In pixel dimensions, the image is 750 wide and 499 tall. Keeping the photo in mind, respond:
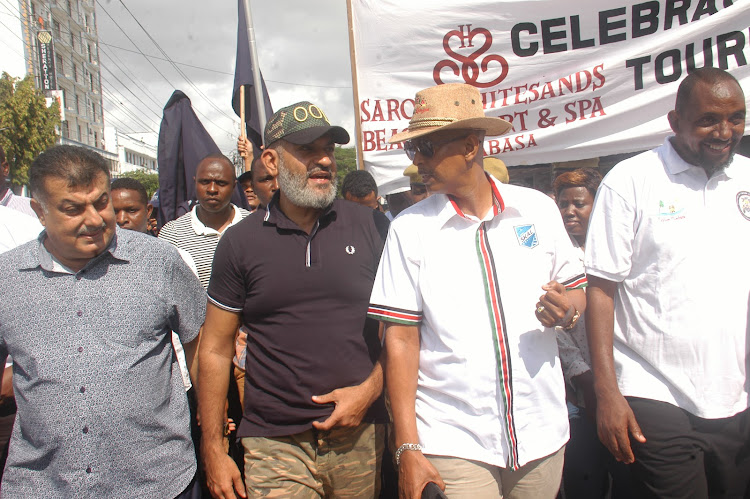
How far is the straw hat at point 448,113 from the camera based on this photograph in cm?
206

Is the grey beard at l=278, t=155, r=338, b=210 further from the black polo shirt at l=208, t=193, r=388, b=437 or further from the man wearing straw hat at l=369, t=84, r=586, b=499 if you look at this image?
the man wearing straw hat at l=369, t=84, r=586, b=499

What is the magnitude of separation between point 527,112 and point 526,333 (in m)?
2.51

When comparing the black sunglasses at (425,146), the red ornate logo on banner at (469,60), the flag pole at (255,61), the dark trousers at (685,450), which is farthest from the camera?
the flag pole at (255,61)

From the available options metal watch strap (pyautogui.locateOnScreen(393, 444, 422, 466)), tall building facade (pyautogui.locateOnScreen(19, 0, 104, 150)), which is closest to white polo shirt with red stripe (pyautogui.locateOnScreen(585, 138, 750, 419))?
metal watch strap (pyautogui.locateOnScreen(393, 444, 422, 466))

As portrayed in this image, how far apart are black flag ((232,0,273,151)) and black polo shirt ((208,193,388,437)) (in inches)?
115

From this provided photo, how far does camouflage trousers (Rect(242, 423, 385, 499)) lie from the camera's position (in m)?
2.31

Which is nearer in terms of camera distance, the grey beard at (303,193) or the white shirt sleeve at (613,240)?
the white shirt sleeve at (613,240)

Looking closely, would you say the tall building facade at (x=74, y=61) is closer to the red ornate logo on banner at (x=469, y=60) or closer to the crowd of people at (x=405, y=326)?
the red ornate logo on banner at (x=469, y=60)

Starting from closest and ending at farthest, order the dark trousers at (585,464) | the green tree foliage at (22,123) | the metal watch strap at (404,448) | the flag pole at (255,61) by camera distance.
A: the metal watch strap at (404,448), the dark trousers at (585,464), the flag pole at (255,61), the green tree foliage at (22,123)

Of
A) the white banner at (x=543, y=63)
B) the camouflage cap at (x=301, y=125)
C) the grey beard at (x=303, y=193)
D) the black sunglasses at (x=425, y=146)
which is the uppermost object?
the white banner at (x=543, y=63)

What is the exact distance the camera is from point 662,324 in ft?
7.36

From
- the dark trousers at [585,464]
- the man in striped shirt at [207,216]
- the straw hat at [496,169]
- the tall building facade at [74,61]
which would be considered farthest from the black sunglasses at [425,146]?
the tall building facade at [74,61]

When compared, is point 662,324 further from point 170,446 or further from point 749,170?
point 170,446

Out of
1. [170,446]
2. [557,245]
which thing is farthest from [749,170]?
[170,446]
